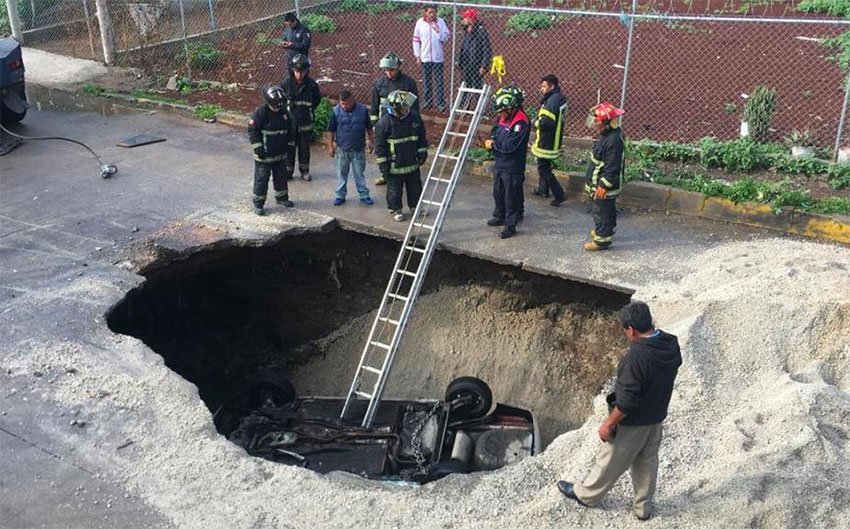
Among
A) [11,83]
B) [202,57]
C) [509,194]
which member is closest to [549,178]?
[509,194]

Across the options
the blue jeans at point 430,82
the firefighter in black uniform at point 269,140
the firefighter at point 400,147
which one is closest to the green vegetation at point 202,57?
the blue jeans at point 430,82

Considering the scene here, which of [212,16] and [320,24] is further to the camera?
[320,24]

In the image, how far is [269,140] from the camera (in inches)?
417

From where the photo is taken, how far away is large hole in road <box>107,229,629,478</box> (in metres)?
10.0

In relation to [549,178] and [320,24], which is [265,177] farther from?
[320,24]

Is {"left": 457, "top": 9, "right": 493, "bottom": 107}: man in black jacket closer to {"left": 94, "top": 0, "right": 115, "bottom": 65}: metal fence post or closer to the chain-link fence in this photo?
the chain-link fence

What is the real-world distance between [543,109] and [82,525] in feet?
23.9

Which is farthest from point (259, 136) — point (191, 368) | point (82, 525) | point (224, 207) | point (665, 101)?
point (665, 101)

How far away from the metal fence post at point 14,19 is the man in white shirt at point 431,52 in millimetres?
9585

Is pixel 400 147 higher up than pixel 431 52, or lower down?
lower down

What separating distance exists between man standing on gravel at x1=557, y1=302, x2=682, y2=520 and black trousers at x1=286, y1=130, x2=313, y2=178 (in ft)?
23.9

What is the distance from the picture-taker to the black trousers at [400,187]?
34.8 ft

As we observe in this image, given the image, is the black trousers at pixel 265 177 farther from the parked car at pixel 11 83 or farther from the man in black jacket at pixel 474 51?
the parked car at pixel 11 83

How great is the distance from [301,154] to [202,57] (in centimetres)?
613
